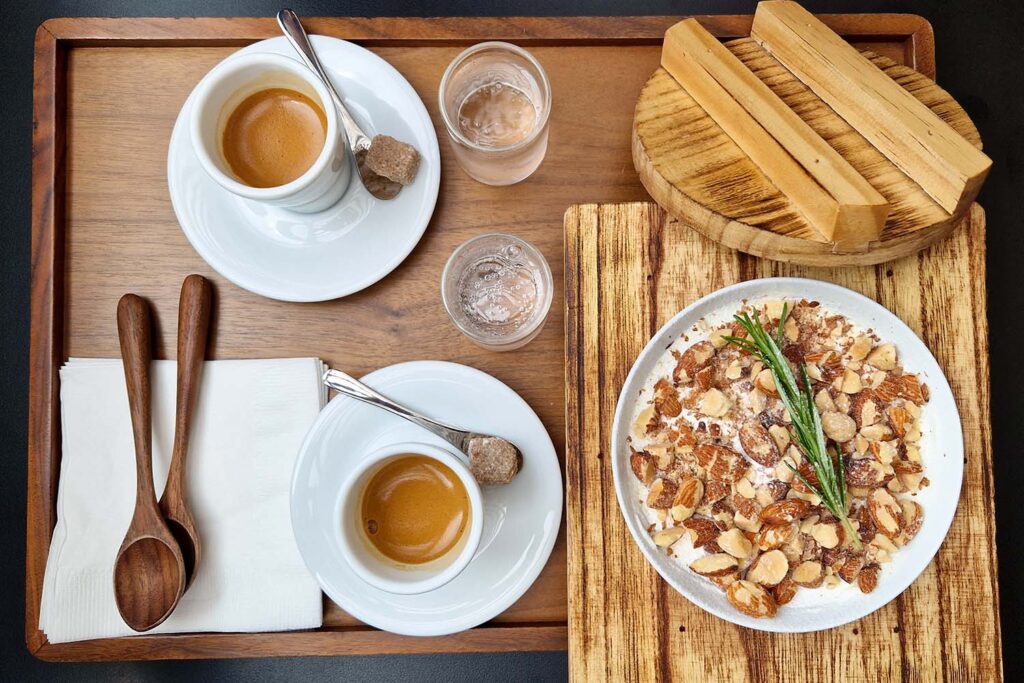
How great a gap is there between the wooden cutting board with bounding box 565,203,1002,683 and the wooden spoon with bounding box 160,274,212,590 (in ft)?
1.45

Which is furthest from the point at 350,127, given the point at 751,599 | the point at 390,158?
the point at 751,599

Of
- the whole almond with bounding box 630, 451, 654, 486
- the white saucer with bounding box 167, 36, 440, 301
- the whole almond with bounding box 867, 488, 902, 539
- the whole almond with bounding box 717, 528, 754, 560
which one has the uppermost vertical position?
the white saucer with bounding box 167, 36, 440, 301

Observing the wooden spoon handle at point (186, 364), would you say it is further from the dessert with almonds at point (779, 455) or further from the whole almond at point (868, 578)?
the whole almond at point (868, 578)

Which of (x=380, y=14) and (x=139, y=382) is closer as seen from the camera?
(x=139, y=382)

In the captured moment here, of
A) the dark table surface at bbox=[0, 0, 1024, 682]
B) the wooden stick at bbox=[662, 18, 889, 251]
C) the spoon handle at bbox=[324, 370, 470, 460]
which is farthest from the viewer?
the dark table surface at bbox=[0, 0, 1024, 682]

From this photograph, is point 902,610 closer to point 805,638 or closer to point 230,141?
point 805,638

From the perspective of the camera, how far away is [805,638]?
2.70ft

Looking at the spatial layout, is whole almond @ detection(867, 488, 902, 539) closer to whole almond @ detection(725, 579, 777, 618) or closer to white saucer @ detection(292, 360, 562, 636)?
whole almond @ detection(725, 579, 777, 618)

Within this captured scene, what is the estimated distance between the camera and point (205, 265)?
3.14ft

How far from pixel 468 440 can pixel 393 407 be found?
0.30 feet

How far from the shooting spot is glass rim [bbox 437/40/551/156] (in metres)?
0.88

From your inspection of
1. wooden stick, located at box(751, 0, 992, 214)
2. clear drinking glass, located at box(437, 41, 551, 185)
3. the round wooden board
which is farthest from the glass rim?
wooden stick, located at box(751, 0, 992, 214)

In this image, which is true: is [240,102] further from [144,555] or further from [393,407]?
[144,555]

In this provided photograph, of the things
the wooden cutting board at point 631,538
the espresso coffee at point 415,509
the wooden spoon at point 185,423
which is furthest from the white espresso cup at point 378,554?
the wooden spoon at point 185,423
